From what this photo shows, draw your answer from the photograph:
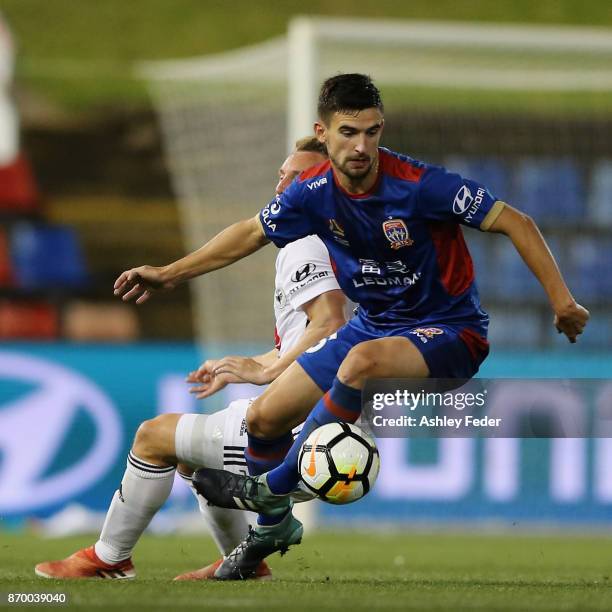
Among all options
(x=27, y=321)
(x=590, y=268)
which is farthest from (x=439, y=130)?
(x=27, y=321)

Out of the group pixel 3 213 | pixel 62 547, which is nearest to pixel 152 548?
pixel 62 547

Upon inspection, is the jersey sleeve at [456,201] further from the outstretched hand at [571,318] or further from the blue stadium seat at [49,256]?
the blue stadium seat at [49,256]

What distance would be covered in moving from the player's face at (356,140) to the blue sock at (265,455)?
1.21 m

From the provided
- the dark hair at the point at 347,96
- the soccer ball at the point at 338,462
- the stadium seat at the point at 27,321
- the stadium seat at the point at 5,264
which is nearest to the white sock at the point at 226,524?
the soccer ball at the point at 338,462

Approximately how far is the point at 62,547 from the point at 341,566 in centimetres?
224

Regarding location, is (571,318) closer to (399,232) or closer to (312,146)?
(399,232)

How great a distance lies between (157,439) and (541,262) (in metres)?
1.85

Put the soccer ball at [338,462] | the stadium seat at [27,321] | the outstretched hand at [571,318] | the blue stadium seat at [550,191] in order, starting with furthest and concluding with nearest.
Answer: the stadium seat at [27,321] < the blue stadium seat at [550,191] < the soccer ball at [338,462] < the outstretched hand at [571,318]

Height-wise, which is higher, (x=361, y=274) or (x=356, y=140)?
(x=356, y=140)

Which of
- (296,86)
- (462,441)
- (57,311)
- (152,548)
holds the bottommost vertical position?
(152,548)

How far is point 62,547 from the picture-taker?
9.38 metres

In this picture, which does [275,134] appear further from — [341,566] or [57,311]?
[57,311]

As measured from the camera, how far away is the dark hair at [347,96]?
5.80 metres

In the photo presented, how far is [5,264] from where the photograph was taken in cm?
1767
